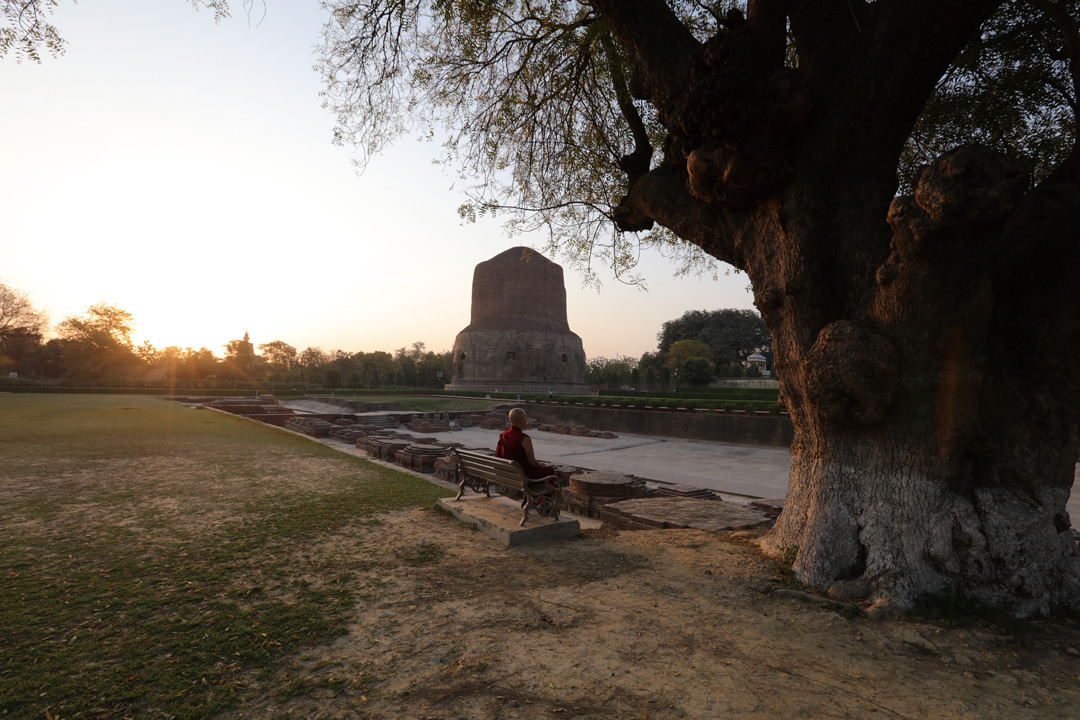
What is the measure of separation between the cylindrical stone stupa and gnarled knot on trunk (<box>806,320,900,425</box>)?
119 feet

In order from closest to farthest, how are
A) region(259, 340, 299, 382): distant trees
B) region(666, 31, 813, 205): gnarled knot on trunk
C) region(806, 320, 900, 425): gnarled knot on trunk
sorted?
region(806, 320, 900, 425): gnarled knot on trunk → region(666, 31, 813, 205): gnarled knot on trunk → region(259, 340, 299, 382): distant trees

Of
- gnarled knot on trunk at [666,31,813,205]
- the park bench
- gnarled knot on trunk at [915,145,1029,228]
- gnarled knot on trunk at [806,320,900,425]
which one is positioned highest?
gnarled knot on trunk at [666,31,813,205]

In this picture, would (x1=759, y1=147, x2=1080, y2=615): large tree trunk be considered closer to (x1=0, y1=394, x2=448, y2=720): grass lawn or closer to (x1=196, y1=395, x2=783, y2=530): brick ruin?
(x1=196, y1=395, x2=783, y2=530): brick ruin

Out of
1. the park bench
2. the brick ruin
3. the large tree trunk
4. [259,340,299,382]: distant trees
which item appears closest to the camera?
the large tree trunk

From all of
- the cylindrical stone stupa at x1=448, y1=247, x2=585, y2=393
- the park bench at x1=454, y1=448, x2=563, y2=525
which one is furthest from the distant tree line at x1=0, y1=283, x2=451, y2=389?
the park bench at x1=454, y1=448, x2=563, y2=525

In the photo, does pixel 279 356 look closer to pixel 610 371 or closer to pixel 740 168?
pixel 610 371

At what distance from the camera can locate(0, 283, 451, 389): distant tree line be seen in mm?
43781

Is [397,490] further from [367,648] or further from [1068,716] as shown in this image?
[1068,716]

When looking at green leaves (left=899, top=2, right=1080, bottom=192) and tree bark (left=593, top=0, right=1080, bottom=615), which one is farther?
green leaves (left=899, top=2, right=1080, bottom=192)

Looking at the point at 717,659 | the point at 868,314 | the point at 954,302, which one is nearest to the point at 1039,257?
the point at 954,302

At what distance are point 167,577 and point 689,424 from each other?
14.4 metres

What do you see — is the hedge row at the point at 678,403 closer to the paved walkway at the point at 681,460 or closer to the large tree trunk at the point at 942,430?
the paved walkway at the point at 681,460

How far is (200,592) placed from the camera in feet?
10.3

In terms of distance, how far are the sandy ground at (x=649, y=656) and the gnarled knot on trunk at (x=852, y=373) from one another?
3.93ft
